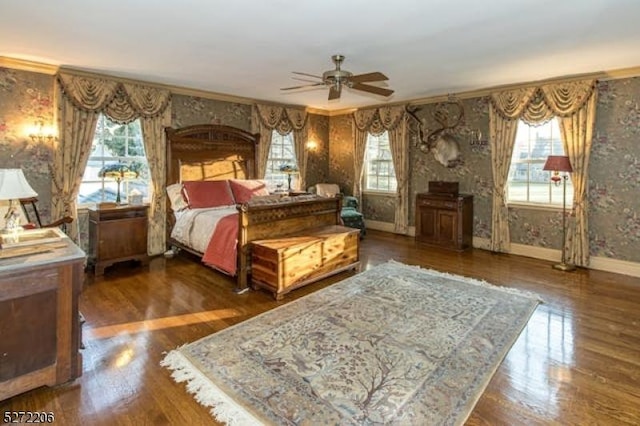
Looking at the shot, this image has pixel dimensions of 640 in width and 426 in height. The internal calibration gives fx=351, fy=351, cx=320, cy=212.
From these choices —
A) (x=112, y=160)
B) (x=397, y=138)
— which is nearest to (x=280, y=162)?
(x=397, y=138)

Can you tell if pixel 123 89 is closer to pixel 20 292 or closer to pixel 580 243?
pixel 20 292

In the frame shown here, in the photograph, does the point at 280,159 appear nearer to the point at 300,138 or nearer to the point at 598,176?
the point at 300,138

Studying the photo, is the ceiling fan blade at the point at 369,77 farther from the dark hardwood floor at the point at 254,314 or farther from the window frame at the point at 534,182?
the window frame at the point at 534,182

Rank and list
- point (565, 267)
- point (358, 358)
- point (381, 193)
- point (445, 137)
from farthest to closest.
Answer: point (381, 193), point (445, 137), point (565, 267), point (358, 358)

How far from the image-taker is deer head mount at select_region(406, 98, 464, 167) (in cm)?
612

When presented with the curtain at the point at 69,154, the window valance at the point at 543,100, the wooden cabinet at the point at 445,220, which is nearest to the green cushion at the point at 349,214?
the wooden cabinet at the point at 445,220

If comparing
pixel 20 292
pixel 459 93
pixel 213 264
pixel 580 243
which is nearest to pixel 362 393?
pixel 20 292

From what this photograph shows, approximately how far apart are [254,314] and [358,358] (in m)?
1.21

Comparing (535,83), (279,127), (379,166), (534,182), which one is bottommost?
(534,182)

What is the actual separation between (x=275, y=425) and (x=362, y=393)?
583 millimetres

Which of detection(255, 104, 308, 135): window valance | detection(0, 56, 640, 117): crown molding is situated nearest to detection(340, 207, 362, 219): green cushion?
detection(255, 104, 308, 135): window valance

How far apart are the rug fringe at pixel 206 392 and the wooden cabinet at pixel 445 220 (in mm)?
4649

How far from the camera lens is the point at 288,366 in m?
2.49

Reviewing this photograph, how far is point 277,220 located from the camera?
14.1 feet
